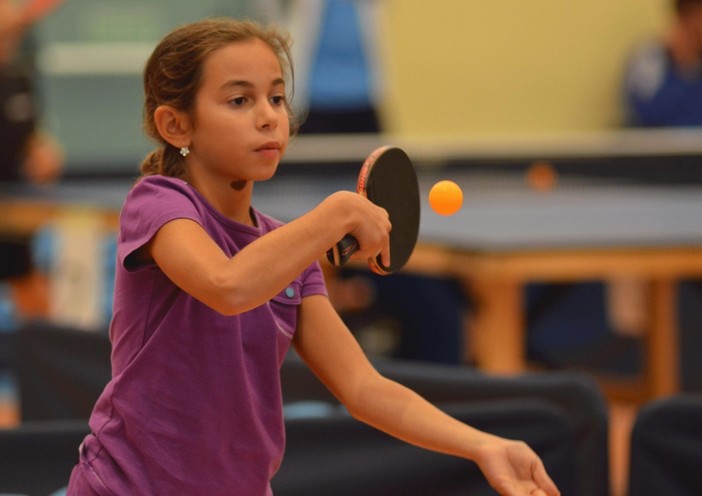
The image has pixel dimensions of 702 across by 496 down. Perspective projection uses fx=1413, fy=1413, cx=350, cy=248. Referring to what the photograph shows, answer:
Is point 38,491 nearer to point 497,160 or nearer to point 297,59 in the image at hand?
point 497,160

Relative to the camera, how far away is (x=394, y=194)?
1882mm

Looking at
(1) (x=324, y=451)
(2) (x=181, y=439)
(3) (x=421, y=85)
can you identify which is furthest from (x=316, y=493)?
(3) (x=421, y=85)

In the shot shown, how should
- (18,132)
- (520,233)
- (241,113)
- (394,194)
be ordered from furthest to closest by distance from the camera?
(18,132)
(520,233)
(394,194)
(241,113)

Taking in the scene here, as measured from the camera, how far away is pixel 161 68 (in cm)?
185

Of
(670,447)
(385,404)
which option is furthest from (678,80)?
(385,404)

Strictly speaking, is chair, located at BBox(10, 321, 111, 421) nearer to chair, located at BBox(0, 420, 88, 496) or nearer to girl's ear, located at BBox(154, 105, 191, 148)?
chair, located at BBox(0, 420, 88, 496)

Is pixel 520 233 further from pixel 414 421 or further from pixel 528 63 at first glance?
pixel 528 63

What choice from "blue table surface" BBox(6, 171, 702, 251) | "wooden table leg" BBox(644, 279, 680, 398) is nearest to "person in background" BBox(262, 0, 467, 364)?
"blue table surface" BBox(6, 171, 702, 251)

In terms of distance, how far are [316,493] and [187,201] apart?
913 millimetres

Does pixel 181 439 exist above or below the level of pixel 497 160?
above

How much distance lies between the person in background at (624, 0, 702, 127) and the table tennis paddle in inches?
261

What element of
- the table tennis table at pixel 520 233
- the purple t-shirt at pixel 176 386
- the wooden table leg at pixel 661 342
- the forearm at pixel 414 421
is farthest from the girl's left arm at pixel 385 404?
the wooden table leg at pixel 661 342

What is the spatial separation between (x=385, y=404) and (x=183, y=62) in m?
0.55

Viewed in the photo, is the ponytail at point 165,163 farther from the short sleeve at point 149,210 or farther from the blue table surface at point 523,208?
the blue table surface at point 523,208
